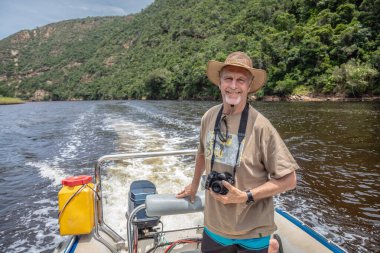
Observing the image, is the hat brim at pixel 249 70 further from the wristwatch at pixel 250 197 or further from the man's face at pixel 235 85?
the wristwatch at pixel 250 197

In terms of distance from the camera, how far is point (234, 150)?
168 cm

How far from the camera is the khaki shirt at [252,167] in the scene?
1626 millimetres

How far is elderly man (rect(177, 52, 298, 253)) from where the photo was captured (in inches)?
63.7

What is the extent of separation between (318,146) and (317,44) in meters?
35.6

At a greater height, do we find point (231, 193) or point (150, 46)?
point (150, 46)

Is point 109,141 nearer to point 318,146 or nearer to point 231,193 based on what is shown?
point 318,146

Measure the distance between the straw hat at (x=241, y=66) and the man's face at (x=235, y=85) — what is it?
4 cm

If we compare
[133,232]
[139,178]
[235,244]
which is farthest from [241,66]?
[139,178]

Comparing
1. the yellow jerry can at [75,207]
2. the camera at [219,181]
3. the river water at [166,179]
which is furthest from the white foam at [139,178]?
the camera at [219,181]

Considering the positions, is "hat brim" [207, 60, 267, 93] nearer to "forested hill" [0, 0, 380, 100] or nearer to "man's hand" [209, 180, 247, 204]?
"man's hand" [209, 180, 247, 204]

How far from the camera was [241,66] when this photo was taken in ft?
5.64

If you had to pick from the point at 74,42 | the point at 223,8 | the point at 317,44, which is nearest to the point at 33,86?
the point at 74,42

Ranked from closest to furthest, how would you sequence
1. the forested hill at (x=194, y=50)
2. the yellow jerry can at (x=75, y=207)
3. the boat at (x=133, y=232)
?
the boat at (x=133, y=232) → the yellow jerry can at (x=75, y=207) → the forested hill at (x=194, y=50)

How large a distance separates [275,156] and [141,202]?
2.04m
